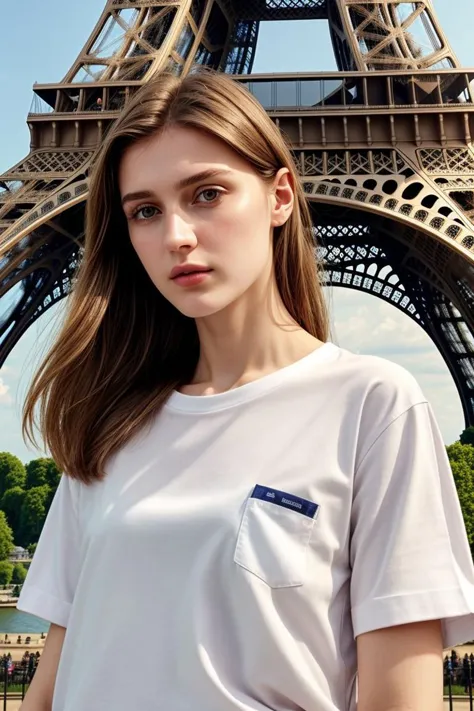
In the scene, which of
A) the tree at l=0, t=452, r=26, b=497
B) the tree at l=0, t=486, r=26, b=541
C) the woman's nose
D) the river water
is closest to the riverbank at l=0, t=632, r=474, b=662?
the river water

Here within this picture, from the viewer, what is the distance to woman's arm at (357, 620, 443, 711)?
1393 millimetres

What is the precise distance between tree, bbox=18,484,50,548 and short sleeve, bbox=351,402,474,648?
43.3 meters

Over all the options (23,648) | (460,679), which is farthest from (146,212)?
(23,648)

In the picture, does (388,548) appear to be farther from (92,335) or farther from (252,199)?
(92,335)

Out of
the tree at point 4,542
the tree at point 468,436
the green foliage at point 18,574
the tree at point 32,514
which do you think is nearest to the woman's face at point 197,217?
the tree at point 468,436

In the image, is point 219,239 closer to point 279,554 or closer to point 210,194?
point 210,194

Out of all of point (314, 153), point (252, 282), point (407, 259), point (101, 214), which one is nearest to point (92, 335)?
point (101, 214)

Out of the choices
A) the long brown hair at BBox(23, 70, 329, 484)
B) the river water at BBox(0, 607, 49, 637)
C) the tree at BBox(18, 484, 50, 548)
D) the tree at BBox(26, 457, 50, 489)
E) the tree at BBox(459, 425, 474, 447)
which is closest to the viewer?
the long brown hair at BBox(23, 70, 329, 484)

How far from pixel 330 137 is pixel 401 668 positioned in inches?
790

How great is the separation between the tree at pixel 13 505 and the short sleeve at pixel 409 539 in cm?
4522

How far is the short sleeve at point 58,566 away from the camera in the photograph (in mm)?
1925

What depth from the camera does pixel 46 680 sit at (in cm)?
193

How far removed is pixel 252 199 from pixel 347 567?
784mm

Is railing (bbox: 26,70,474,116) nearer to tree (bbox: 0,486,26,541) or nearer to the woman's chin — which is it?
the woman's chin
